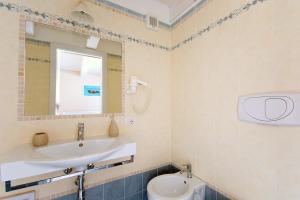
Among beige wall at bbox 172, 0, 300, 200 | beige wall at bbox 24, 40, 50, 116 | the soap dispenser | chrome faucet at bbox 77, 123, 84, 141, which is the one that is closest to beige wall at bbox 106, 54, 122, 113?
the soap dispenser

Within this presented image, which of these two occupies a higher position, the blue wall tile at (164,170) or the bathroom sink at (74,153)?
the bathroom sink at (74,153)

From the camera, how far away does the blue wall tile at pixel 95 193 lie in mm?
1211

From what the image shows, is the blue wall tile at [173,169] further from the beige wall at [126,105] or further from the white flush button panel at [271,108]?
the white flush button panel at [271,108]

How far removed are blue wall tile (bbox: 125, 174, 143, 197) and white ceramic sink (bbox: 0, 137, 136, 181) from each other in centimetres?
50

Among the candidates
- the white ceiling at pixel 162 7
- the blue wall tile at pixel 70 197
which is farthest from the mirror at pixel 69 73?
the blue wall tile at pixel 70 197

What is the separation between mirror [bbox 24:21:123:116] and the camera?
1.05 meters

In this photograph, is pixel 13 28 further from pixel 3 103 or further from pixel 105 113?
pixel 105 113

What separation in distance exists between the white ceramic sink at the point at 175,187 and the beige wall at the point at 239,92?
4.3 inches

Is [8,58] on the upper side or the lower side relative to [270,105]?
upper

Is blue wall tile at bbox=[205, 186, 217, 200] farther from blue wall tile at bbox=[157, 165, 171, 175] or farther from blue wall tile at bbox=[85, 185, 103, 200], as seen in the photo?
blue wall tile at bbox=[85, 185, 103, 200]

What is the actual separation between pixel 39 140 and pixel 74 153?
0.75 feet

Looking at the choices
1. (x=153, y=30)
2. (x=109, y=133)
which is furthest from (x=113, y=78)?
(x=153, y=30)

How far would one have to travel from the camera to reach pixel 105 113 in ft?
4.28

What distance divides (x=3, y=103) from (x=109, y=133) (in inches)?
27.4
